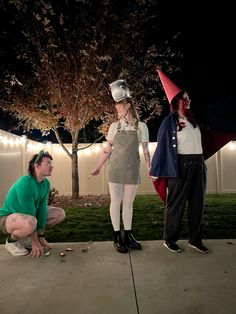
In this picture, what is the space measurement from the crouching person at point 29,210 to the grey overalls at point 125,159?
2.46 feet

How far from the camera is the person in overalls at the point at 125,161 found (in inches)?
165

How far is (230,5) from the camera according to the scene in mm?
10961

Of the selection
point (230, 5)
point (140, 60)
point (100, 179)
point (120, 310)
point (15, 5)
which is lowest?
point (120, 310)

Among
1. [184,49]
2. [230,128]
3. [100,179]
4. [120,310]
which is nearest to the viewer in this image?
[120,310]

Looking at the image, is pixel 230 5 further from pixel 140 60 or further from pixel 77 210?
pixel 77 210

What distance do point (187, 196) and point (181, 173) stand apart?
0.90 feet

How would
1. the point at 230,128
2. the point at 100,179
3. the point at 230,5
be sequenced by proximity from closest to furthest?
the point at 230,128 < the point at 230,5 < the point at 100,179

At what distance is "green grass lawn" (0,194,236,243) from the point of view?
515 centimetres

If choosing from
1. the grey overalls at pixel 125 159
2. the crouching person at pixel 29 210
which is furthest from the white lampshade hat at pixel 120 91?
the crouching person at pixel 29 210

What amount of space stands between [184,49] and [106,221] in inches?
355

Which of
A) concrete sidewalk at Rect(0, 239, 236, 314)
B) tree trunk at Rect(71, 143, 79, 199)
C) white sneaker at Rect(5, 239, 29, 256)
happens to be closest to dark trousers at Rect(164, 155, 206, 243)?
concrete sidewalk at Rect(0, 239, 236, 314)

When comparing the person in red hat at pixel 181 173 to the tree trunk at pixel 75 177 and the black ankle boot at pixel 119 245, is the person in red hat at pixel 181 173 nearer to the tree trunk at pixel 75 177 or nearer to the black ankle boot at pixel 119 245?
the black ankle boot at pixel 119 245

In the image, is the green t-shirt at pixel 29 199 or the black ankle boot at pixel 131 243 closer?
the green t-shirt at pixel 29 199

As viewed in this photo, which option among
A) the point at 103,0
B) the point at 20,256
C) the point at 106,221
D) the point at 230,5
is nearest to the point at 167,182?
the point at 20,256
